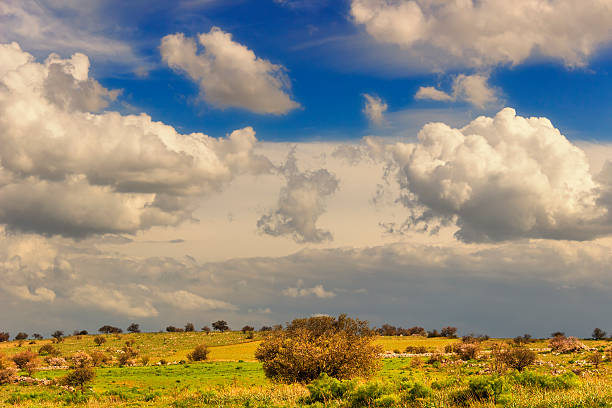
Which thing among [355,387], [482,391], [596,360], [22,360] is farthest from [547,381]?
[22,360]

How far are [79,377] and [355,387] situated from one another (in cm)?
4121

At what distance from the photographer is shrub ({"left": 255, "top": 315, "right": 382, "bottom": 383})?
40.4 m

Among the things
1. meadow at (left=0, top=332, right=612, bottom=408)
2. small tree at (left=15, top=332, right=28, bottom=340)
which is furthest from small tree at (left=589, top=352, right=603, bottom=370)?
small tree at (left=15, top=332, right=28, bottom=340)

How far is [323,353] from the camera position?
40.4 meters

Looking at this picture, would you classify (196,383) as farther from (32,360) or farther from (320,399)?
(32,360)

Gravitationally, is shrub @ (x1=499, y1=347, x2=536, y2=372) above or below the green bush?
below

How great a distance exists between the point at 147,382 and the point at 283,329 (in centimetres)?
2378

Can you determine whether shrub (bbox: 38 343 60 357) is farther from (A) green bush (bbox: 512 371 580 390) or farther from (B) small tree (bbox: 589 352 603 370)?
(A) green bush (bbox: 512 371 580 390)

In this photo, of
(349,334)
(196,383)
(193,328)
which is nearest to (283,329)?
(349,334)

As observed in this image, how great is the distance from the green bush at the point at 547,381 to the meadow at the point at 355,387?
0.05m

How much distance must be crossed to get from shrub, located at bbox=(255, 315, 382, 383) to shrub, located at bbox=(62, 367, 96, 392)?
24597 mm

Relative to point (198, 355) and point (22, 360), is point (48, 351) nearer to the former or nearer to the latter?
point (22, 360)

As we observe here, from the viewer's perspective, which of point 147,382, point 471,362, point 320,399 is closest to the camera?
point 320,399

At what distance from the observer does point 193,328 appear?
17850 cm
